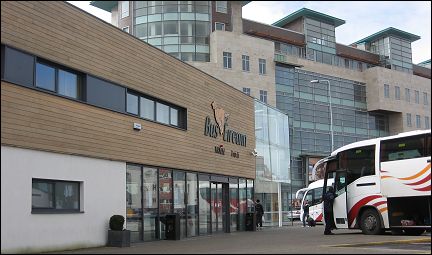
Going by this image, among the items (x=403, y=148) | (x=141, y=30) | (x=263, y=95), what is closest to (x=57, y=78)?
(x=403, y=148)

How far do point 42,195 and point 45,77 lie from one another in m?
2.97

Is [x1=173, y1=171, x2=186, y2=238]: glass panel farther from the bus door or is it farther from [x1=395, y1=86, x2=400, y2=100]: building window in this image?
[x1=395, y1=86, x2=400, y2=100]: building window

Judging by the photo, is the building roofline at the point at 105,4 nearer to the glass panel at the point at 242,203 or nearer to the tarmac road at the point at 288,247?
the glass panel at the point at 242,203

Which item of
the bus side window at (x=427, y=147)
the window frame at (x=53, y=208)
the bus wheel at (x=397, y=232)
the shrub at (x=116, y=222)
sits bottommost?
the bus wheel at (x=397, y=232)

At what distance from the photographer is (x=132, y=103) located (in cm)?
1783

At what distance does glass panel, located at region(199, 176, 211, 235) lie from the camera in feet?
71.6

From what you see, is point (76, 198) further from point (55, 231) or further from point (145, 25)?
point (145, 25)

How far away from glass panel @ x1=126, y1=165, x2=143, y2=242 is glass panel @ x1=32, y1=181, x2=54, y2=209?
11.3ft

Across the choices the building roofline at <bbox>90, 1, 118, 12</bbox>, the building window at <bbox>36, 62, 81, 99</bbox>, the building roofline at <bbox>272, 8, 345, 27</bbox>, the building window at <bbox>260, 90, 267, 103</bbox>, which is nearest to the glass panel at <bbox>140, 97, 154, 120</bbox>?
the building window at <bbox>36, 62, 81, 99</bbox>

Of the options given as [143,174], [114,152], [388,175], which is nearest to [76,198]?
[114,152]

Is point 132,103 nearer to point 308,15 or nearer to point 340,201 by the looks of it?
point 340,201

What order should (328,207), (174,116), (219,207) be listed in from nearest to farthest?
(174,116) → (328,207) → (219,207)

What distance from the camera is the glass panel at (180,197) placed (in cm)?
1997

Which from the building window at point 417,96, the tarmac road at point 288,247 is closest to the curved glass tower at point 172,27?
the building window at point 417,96
